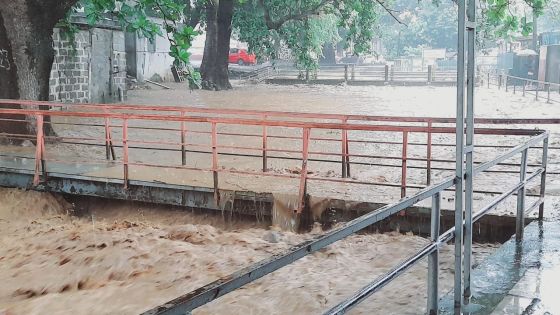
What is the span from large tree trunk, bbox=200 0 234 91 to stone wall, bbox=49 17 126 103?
729cm

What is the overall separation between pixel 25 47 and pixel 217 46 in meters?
17.4

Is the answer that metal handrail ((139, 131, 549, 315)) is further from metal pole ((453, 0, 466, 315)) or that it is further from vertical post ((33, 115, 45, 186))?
vertical post ((33, 115, 45, 186))

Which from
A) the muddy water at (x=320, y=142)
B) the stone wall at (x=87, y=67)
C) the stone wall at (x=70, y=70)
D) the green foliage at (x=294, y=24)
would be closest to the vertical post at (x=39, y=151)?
the muddy water at (x=320, y=142)

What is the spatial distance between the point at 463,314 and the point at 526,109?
18.8 meters

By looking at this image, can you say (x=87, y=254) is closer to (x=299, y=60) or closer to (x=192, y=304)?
(x=192, y=304)

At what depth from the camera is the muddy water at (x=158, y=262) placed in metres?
5.55

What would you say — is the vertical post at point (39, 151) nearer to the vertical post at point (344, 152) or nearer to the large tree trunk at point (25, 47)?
the large tree trunk at point (25, 47)

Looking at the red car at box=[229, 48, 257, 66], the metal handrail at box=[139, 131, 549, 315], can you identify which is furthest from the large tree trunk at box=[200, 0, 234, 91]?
the metal handrail at box=[139, 131, 549, 315]

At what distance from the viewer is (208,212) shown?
8352 millimetres

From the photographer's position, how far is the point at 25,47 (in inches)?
485

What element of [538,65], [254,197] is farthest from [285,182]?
[538,65]

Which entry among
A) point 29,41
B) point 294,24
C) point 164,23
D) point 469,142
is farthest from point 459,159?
point 294,24

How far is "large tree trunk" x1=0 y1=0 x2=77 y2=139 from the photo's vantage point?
12.1 meters

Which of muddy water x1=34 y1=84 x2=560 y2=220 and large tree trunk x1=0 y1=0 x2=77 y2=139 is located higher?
large tree trunk x1=0 y1=0 x2=77 y2=139
